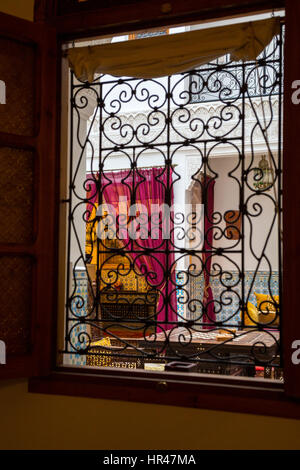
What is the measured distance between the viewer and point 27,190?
2.39 metres

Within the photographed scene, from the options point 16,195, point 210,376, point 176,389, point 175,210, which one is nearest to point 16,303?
point 16,195

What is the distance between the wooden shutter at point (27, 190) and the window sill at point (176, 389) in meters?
0.13

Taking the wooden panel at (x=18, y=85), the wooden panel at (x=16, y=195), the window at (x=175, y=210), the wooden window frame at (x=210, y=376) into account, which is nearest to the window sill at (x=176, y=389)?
the wooden window frame at (x=210, y=376)

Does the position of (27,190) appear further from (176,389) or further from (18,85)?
(176,389)

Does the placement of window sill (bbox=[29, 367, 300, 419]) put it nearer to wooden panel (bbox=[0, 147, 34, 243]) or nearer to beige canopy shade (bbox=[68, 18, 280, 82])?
→ wooden panel (bbox=[0, 147, 34, 243])

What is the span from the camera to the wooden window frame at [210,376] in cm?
195

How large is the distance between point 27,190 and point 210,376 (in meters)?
1.18

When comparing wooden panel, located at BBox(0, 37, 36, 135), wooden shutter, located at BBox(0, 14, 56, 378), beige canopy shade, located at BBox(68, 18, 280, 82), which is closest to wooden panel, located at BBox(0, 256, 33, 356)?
wooden shutter, located at BBox(0, 14, 56, 378)

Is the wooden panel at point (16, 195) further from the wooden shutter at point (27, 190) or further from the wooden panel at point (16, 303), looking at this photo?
the wooden panel at point (16, 303)

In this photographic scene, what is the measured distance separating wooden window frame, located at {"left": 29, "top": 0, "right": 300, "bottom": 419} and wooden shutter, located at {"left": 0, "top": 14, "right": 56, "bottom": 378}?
0.12 meters

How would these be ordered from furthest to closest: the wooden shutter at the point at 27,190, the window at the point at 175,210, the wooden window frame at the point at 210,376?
the window at the point at 175,210, the wooden shutter at the point at 27,190, the wooden window frame at the point at 210,376

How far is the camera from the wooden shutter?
2.31 metres

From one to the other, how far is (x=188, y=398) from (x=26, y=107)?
150 centimetres
